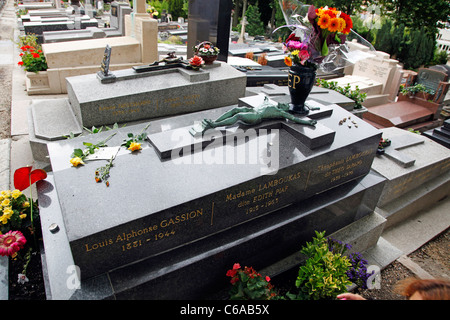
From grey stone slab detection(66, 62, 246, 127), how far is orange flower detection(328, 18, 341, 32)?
3210 mm

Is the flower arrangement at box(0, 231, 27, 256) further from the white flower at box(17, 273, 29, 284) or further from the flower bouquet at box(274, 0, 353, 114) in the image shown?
the flower bouquet at box(274, 0, 353, 114)

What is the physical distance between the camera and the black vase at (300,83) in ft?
14.3

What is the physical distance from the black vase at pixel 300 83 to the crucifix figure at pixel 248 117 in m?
0.28

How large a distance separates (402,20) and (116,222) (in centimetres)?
2520

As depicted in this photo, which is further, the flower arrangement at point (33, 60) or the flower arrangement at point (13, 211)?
the flower arrangement at point (33, 60)

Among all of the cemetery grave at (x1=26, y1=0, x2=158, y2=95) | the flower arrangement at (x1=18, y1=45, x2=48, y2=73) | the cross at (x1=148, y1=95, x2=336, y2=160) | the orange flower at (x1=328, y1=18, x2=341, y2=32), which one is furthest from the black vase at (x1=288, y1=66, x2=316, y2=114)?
the flower arrangement at (x1=18, y1=45, x2=48, y2=73)

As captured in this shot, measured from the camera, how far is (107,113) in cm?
595

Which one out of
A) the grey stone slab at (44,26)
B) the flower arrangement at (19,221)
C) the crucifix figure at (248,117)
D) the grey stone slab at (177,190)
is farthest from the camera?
the grey stone slab at (44,26)

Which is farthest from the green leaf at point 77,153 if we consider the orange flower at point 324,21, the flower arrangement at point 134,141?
the orange flower at point 324,21

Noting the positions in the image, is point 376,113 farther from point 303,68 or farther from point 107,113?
point 107,113

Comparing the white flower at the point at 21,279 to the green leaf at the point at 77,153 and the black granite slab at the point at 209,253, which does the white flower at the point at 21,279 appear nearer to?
the black granite slab at the point at 209,253

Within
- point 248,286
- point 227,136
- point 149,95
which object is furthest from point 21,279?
point 149,95
